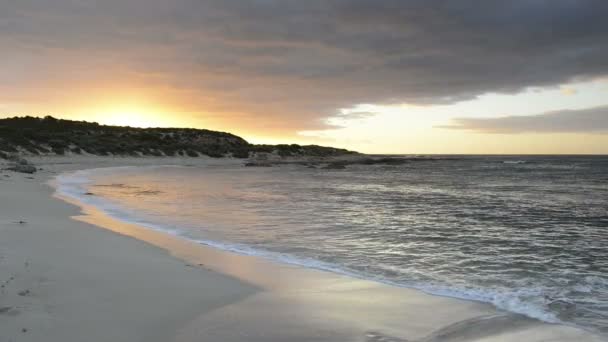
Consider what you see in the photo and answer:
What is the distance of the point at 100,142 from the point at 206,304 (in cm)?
7181

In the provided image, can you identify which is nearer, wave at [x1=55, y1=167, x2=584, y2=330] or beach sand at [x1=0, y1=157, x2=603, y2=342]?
beach sand at [x1=0, y1=157, x2=603, y2=342]

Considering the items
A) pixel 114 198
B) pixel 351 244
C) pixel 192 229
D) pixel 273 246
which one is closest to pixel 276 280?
pixel 273 246

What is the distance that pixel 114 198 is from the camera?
1934 centimetres

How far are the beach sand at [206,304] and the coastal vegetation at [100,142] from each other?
39042mm

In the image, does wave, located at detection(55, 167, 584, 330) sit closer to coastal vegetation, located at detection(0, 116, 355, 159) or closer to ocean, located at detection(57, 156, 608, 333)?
ocean, located at detection(57, 156, 608, 333)

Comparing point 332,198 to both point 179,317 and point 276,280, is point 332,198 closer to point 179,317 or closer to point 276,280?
point 276,280

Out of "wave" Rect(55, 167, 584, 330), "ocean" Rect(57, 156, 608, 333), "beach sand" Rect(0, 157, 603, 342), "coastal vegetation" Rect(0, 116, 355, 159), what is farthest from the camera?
"coastal vegetation" Rect(0, 116, 355, 159)

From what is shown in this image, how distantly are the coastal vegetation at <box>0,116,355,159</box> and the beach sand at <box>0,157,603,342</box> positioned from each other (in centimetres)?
3904

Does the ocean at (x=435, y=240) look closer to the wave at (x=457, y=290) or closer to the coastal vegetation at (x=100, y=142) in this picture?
the wave at (x=457, y=290)

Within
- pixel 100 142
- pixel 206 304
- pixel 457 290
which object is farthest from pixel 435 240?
pixel 100 142

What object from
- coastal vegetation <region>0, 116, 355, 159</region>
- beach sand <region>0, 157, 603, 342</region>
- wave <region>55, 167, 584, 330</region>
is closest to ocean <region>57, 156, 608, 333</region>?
wave <region>55, 167, 584, 330</region>

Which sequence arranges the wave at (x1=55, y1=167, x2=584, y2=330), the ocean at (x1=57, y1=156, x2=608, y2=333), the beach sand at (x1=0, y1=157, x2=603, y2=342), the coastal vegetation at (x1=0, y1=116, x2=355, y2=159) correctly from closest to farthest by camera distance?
the beach sand at (x1=0, y1=157, x2=603, y2=342) → the wave at (x1=55, y1=167, x2=584, y2=330) → the ocean at (x1=57, y1=156, x2=608, y2=333) → the coastal vegetation at (x1=0, y1=116, x2=355, y2=159)

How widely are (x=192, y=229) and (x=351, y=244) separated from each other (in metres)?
4.44

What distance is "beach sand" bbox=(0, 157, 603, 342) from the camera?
4.68 metres
